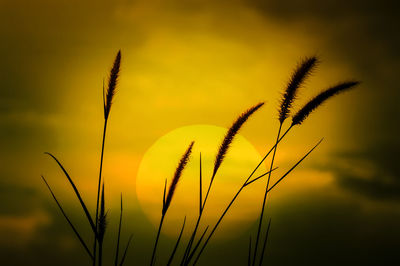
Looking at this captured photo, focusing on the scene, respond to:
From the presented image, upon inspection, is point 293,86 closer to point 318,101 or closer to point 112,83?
point 318,101

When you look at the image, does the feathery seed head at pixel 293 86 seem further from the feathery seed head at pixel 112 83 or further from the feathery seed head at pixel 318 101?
the feathery seed head at pixel 112 83

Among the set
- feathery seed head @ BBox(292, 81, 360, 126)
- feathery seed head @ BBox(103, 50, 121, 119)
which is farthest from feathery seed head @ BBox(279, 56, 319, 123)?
feathery seed head @ BBox(103, 50, 121, 119)

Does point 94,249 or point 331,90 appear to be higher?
point 331,90

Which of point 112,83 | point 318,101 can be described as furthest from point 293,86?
point 112,83

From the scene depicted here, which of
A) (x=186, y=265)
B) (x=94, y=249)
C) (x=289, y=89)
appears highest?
(x=289, y=89)

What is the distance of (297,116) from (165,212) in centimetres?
125

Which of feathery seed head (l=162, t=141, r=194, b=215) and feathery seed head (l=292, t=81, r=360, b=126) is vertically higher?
feathery seed head (l=292, t=81, r=360, b=126)

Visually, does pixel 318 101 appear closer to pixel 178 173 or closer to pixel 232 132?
pixel 232 132

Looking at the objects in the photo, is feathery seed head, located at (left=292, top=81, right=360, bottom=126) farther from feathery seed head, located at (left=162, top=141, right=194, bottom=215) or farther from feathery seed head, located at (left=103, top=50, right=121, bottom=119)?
feathery seed head, located at (left=103, top=50, right=121, bottom=119)

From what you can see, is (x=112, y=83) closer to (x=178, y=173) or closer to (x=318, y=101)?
(x=178, y=173)

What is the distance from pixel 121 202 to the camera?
333 centimetres

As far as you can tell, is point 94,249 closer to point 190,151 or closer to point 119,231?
point 119,231

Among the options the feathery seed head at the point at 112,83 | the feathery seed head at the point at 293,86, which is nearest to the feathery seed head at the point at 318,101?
the feathery seed head at the point at 293,86

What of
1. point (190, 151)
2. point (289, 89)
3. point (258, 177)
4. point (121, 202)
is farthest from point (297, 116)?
point (121, 202)
